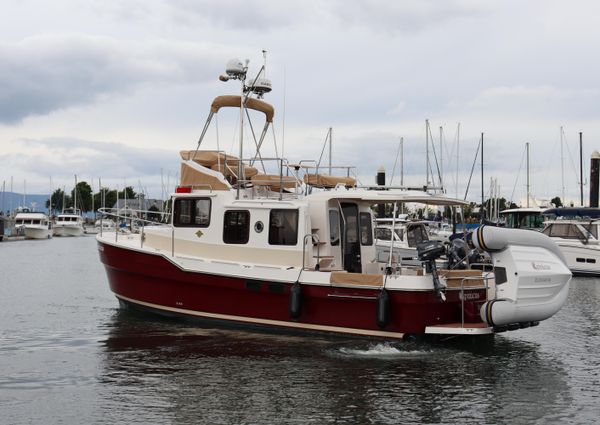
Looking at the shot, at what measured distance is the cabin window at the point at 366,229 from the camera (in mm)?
16016

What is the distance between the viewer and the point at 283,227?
15023mm

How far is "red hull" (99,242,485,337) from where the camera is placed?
43.8 feet

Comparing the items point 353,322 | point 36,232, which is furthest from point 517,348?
point 36,232

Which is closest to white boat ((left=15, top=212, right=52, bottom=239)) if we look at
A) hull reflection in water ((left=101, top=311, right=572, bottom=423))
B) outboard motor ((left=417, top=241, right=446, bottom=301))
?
hull reflection in water ((left=101, top=311, right=572, bottom=423))

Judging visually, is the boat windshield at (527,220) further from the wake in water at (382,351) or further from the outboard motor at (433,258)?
the wake in water at (382,351)

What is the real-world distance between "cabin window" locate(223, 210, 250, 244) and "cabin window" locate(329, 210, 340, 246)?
70.8 inches

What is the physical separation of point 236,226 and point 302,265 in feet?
6.10

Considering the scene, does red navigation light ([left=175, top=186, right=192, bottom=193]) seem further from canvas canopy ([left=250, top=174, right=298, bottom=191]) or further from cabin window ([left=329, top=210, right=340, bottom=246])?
cabin window ([left=329, top=210, right=340, bottom=246])

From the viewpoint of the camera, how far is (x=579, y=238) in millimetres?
32531

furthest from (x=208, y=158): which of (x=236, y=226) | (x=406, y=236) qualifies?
(x=406, y=236)

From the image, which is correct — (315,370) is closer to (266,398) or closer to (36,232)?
(266,398)

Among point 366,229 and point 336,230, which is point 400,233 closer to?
point 366,229

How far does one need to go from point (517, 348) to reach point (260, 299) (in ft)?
17.9

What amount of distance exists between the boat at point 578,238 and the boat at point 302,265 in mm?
17713
